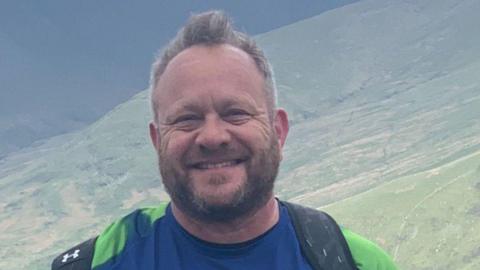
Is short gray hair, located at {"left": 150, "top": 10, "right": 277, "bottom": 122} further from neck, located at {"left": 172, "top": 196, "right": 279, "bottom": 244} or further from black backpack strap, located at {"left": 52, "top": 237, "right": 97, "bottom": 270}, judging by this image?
black backpack strap, located at {"left": 52, "top": 237, "right": 97, "bottom": 270}

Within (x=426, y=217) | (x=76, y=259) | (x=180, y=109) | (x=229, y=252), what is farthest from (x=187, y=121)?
(x=426, y=217)

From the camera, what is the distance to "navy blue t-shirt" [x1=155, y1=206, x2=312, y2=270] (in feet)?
8.07

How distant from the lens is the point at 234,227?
98.5 inches

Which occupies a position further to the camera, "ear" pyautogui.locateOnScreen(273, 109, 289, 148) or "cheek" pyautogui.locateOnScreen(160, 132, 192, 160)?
"ear" pyautogui.locateOnScreen(273, 109, 289, 148)

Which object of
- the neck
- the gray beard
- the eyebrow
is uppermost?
the eyebrow

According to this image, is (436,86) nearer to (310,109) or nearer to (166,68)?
(310,109)

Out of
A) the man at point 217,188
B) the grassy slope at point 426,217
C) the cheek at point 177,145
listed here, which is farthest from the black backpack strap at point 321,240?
the grassy slope at point 426,217

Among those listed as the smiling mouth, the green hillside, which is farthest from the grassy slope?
the smiling mouth

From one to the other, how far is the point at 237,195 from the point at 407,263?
35.5 meters

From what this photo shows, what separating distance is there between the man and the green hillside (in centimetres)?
2662

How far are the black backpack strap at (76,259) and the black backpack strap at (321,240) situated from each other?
0.59 metres

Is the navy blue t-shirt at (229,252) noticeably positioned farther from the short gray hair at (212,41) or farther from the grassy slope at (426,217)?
the grassy slope at (426,217)

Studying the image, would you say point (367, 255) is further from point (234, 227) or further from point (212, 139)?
point (212, 139)

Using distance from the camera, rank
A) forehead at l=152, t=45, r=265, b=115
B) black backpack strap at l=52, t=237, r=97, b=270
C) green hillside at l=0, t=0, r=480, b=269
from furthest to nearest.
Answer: green hillside at l=0, t=0, r=480, b=269, forehead at l=152, t=45, r=265, b=115, black backpack strap at l=52, t=237, r=97, b=270
